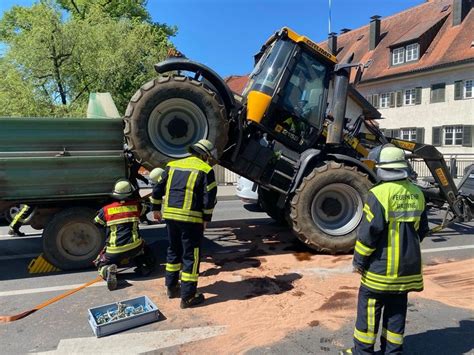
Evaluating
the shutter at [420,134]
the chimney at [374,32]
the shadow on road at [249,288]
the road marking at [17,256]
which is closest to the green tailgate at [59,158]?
the road marking at [17,256]

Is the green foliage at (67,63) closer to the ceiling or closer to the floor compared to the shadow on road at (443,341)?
closer to the ceiling

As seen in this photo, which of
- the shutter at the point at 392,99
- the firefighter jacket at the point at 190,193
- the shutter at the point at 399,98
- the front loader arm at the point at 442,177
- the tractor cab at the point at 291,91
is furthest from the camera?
the shutter at the point at 392,99

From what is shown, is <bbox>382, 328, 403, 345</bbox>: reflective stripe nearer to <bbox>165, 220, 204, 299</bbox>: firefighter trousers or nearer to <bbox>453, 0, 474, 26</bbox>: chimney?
<bbox>165, 220, 204, 299</bbox>: firefighter trousers

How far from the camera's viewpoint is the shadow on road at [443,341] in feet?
11.9

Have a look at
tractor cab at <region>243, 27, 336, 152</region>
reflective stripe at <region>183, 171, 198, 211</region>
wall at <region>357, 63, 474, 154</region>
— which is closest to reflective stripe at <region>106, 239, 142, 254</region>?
reflective stripe at <region>183, 171, 198, 211</region>

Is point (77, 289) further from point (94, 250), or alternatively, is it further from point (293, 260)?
point (293, 260)

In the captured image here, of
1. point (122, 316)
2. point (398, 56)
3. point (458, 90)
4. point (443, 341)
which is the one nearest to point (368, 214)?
point (443, 341)

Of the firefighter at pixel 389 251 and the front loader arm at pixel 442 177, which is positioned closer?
the firefighter at pixel 389 251

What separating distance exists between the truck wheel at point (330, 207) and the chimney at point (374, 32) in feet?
110

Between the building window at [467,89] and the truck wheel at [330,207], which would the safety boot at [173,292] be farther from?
the building window at [467,89]

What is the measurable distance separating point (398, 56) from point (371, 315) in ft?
110

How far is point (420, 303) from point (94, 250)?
4.04 m

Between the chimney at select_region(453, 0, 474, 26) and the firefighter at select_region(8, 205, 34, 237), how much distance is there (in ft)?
102

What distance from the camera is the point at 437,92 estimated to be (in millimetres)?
29188
